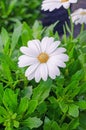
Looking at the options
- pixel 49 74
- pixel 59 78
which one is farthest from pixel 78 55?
pixel 49 74

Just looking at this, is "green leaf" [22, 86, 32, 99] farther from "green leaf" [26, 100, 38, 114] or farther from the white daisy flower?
the white daisy flower

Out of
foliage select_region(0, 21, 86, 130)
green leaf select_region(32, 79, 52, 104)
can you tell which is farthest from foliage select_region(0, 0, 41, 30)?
green leaf select_region(32, 79, 52, 104)

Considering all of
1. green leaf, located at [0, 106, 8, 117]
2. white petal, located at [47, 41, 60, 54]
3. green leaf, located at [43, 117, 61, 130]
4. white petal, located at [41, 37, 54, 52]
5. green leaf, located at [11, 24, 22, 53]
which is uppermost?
green leaf, located at [11, 24, 22, 53]

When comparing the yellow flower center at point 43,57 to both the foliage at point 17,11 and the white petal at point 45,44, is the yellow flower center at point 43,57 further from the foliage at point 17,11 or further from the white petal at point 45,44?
the foliage at point 17,11

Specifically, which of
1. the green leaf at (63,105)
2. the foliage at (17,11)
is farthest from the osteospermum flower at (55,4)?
the foliage at (17,11)

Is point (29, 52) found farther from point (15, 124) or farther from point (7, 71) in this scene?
point (15, 124)
